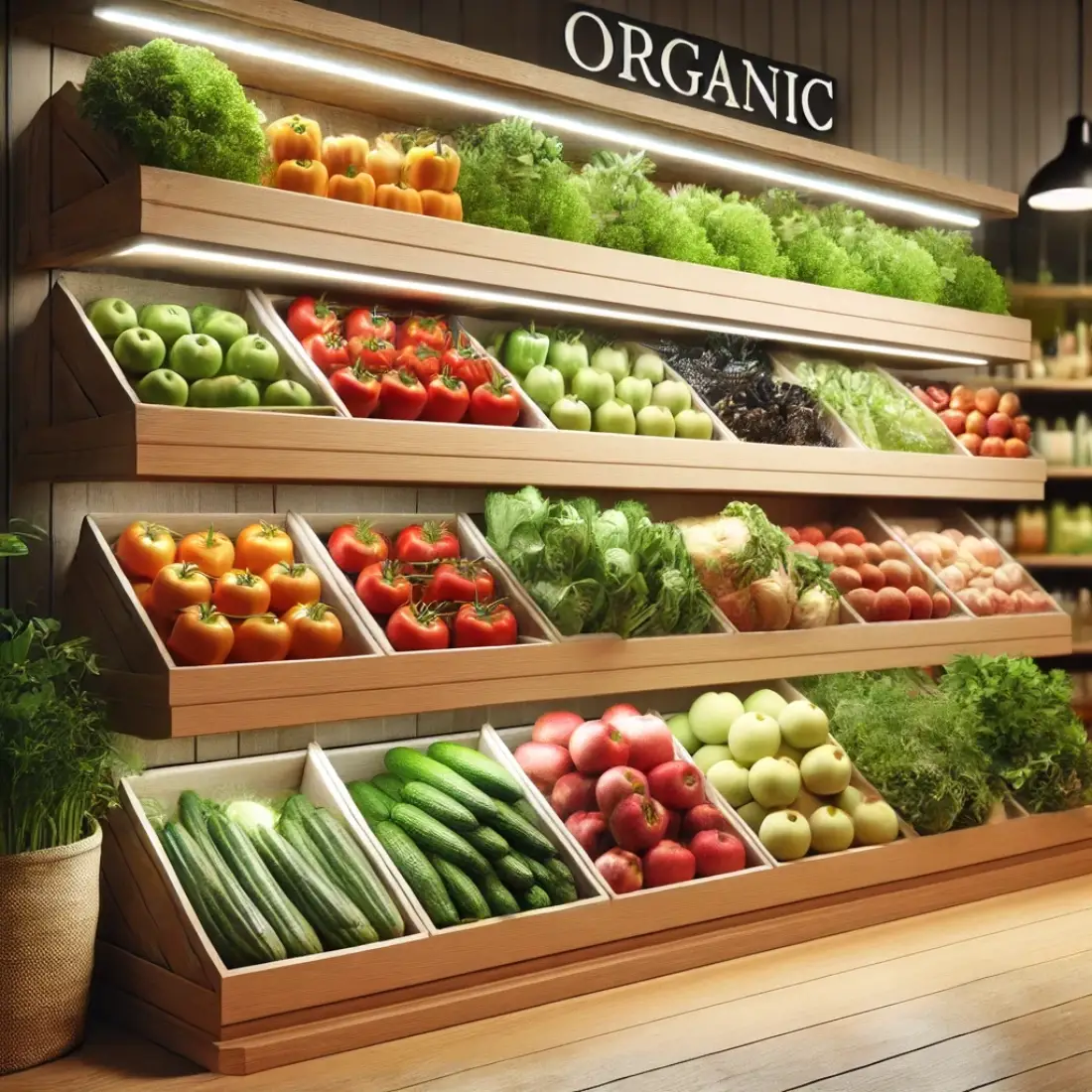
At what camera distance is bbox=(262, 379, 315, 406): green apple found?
3611mm

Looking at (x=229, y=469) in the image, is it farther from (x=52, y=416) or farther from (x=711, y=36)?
(x=711, y=36)

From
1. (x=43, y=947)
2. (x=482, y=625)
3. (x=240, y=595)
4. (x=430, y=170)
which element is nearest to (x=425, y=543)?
(x=482, y=625)

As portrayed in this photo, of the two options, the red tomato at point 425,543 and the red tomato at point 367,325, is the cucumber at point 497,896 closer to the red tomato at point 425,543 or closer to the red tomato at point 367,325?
the red tomato at point 425,543

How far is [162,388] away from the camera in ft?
11.2

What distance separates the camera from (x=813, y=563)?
185 inches

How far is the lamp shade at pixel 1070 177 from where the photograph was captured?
232 inches

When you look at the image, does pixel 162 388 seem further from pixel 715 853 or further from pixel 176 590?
pixel 715 853

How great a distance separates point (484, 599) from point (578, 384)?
827 millimetres

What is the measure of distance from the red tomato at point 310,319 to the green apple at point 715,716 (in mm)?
1680

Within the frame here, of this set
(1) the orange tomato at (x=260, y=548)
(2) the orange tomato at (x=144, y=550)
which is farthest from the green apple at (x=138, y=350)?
(1) the orange tomato at (x=260, y=548)

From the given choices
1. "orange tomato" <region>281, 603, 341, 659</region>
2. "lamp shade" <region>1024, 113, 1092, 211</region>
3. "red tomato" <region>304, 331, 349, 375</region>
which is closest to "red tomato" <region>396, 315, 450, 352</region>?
"red tomato" <region>304, 331, 349, 375</region>

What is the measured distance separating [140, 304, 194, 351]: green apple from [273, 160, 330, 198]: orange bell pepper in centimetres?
43

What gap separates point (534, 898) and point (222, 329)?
1.68 metres

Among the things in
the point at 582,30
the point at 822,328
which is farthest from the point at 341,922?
the point at 582,30
